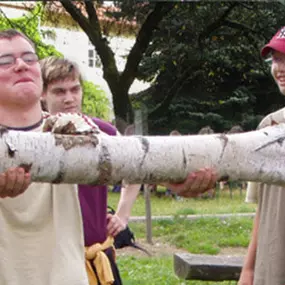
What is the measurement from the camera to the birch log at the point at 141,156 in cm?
195

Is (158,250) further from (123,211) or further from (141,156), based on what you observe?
(141,156)

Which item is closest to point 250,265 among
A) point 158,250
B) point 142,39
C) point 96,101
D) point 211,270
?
point 211,270

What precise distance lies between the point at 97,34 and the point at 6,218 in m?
17.7

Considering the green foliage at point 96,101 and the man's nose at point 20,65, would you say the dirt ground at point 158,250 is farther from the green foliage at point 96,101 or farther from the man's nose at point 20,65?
the green foliage at point 96,101

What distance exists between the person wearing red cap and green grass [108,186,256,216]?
31.1 ft

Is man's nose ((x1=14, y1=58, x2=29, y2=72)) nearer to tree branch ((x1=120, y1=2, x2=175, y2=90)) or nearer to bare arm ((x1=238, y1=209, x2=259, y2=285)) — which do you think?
bare arm ((x1=238, y1=209, x2=259, y2=285))

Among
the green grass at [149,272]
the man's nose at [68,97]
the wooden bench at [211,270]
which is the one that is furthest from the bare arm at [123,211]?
the green grass at [149,272]

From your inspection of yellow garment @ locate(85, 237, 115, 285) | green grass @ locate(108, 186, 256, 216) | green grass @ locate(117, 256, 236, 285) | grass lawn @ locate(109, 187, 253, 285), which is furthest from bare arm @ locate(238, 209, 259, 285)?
green grass @ locate(108, 186, 256, 216)

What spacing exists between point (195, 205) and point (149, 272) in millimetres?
8264

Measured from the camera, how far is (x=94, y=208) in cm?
288

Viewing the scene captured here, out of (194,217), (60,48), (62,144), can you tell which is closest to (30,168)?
(62,144)

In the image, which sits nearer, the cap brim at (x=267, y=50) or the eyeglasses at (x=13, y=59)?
the eyeglasses at (x=13, y=59)

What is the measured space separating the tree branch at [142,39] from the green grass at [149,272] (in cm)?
1153

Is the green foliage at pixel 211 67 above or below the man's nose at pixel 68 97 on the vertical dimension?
above
